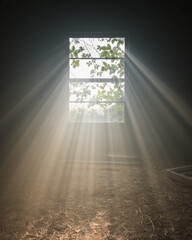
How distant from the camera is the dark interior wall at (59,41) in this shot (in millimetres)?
3877

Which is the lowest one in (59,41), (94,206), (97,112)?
(94,206)

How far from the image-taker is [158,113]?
3.86 meters

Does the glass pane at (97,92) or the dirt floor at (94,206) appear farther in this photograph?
the glass pane at (97,92)

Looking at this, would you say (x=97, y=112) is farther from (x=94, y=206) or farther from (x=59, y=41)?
(x=94, y=206)

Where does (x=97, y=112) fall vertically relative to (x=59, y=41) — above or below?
below

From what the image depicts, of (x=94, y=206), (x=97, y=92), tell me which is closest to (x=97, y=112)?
(x=97, y=92)

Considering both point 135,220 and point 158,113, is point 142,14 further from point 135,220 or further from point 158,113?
point 135,220

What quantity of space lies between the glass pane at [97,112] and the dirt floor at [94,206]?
1.47 m

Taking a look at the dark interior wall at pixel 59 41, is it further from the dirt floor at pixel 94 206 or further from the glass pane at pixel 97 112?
the dirt floor at pixel 94 206

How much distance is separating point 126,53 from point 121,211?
10.3 feet

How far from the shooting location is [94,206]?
1710mm

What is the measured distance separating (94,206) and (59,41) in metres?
3.24

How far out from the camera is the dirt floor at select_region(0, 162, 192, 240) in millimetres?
1295

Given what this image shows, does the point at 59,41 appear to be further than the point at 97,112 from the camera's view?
No
